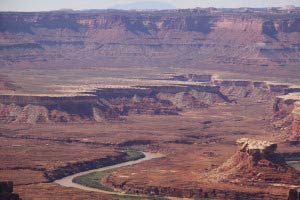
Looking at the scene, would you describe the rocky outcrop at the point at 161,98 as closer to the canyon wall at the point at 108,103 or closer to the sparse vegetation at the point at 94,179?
the canyon wall at the point at 108,103

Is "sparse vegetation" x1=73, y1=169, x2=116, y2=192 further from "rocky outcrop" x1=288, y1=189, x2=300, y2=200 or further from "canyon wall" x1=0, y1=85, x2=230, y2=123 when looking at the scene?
"rocky outcrop" x1=288, y1=189, x2=300, y2=200

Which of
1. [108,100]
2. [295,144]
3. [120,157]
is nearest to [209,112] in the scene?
[108,100]

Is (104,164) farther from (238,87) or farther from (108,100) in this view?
(238,87)

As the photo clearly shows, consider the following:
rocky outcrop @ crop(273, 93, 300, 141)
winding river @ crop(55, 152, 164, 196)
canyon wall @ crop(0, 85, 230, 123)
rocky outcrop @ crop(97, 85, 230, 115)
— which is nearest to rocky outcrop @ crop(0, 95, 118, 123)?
canyon wall @ crop(0, 85, 230, 123)

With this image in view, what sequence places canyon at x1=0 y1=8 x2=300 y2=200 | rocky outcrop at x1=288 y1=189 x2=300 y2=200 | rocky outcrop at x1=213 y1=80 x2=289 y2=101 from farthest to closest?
rocky outcrop at x1=213 y1=80 x2=289 y2=101 → canyon at x1=0 y1=8 x2=300 y2=200 → rocky outcrop at x1=288 y1=189 x2=300 y2=200

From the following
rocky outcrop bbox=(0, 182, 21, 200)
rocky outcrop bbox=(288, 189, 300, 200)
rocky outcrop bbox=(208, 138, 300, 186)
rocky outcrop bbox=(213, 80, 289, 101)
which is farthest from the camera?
rocky outcrop bbox=(213, 80, 289, 101)

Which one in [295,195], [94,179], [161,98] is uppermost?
[295,195]

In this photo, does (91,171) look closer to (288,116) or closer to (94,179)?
(94,179)

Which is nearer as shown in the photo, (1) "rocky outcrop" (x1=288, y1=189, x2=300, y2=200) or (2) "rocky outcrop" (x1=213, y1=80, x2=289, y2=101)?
(1) "rocky outcrop" (x1=288, y1=189, x2=300, y2=200)

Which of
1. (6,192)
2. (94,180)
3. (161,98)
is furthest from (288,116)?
(6,192)
